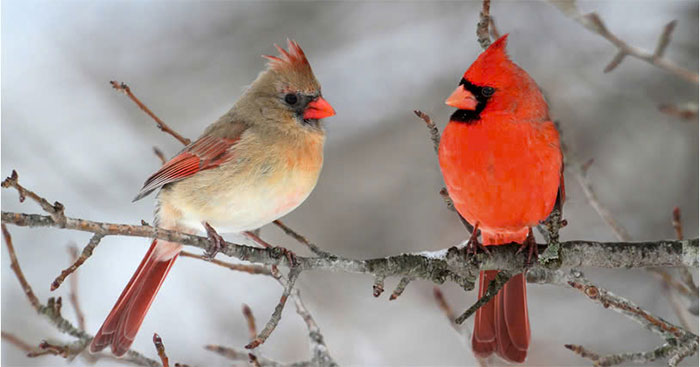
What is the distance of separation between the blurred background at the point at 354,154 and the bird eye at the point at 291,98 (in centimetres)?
158

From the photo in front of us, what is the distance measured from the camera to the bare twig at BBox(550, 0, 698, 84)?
188 cm

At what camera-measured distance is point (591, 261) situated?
6.58 ft

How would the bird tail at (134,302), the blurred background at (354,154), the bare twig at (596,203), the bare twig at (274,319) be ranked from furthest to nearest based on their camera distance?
1. the blurred background at (354,154)
2. the bare twig at (596,203)
3. the bird tail at (134,302)
4. the bare twig at (274,319)

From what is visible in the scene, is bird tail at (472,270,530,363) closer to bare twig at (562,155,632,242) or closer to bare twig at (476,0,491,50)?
bare twig at (562,155,632,242)

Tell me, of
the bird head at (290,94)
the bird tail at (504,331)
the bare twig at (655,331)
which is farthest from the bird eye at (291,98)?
the bare twig at (655,331)

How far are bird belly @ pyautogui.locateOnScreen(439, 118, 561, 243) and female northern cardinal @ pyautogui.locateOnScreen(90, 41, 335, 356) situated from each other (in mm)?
398

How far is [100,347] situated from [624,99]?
286 centimetres

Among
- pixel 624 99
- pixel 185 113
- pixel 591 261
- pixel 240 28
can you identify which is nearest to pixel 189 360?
pixel 185 113

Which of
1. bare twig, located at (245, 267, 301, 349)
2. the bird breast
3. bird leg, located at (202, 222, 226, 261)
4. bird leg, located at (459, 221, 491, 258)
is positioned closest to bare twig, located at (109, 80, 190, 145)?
the bird breast

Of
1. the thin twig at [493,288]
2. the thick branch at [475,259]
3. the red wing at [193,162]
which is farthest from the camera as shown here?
the red wing at [193,162]

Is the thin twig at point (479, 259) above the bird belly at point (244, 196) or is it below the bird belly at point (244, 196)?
below

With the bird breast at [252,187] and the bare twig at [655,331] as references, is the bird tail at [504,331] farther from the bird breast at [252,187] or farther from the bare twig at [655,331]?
the bird breast at [252,187]

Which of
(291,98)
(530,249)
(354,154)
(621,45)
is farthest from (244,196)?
(354,154)

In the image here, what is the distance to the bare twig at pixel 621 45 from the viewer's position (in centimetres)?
188
